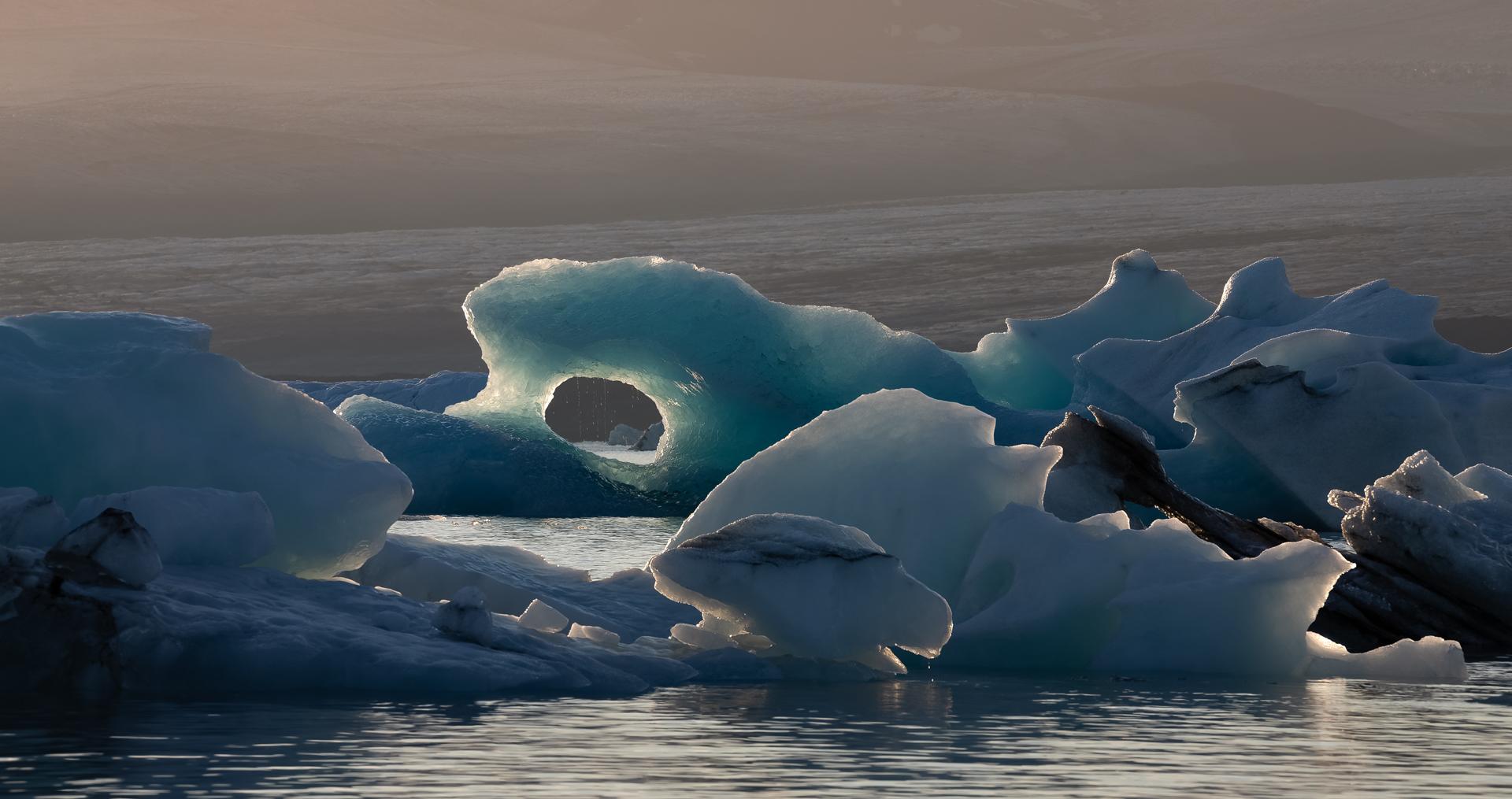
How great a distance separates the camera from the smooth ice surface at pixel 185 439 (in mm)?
7629

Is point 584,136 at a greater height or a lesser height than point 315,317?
greater

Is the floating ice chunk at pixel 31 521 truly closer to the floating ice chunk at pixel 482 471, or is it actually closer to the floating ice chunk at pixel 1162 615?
the floating ice chunk at pixel 1162 615

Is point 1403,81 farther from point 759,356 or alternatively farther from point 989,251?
point 759,356

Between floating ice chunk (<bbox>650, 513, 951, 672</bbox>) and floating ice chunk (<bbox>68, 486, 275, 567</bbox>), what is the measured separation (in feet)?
4.59

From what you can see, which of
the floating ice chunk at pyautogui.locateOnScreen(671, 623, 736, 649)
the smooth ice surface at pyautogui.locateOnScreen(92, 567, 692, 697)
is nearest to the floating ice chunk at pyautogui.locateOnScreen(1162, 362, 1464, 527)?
the floating ice chunk at pyautogui.locateOnScreen(671, 623, 736, 649)

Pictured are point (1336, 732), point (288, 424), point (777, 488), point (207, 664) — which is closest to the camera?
point (1336, 732)

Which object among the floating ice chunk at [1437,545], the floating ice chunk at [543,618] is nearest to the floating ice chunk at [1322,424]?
the floating ice chunk at [1437,545]

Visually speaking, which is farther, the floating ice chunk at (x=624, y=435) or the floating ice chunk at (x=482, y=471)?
the floating ice chunk at (x=624, y=435)

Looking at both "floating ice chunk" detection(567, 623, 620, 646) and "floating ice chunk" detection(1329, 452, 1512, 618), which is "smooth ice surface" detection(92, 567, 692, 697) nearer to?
"floating ice chunk" detection(567, 623, 620, 646)

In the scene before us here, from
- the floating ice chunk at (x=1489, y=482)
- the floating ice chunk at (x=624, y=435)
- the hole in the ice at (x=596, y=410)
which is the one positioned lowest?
the hole in the ice at (x=596, y=410)

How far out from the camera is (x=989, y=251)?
5159 cm

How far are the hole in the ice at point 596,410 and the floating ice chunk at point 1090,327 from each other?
21.6 m

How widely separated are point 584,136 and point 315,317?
20164 mm

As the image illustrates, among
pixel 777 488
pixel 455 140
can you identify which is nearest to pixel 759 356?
pixel 777 488
